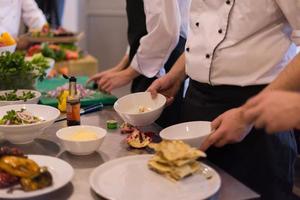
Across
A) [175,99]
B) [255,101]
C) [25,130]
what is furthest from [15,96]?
[255,101]

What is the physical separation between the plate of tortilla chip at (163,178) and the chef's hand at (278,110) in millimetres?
142

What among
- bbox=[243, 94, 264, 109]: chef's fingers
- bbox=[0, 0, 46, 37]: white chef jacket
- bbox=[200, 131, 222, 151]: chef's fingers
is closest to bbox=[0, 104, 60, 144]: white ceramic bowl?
bbox=[200, 131, 222, 151]: chef's fingers

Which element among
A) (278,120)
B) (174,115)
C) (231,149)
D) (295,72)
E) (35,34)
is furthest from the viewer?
(35,34)

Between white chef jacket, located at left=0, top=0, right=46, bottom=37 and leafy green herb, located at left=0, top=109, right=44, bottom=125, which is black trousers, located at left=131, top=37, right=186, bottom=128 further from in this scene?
white chef jacket, located at left=0, top=0, right=46, bottom=37

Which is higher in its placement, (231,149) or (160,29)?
(160,29)

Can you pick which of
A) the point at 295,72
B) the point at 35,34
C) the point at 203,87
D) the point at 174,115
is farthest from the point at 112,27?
the point at 295,72

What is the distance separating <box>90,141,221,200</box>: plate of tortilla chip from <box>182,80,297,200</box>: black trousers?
0.24 meters

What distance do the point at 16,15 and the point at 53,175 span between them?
2.35 metres

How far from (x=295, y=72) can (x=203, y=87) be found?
306 mm

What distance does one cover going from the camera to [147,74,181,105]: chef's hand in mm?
1394

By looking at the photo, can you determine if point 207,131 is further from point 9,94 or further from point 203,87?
point 9,94

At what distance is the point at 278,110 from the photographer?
85 cm

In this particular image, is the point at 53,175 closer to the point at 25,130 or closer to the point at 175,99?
the point at 25,130

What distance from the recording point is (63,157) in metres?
1.09
